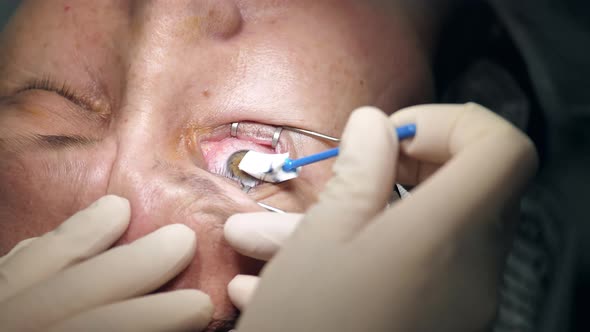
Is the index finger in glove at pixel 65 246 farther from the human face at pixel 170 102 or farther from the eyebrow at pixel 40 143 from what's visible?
the eyebrow at pixel 40 143

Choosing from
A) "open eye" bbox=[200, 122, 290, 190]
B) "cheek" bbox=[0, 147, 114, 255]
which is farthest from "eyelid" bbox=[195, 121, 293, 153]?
"cheek" bbox=[0, 147, 114, 255]

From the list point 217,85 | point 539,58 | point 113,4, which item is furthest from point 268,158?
point 539,58

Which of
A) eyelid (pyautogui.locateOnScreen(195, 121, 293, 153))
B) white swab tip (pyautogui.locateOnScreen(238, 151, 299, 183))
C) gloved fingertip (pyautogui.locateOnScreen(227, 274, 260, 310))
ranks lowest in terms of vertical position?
gloved fingertip (pyautogui.locateOnScreen(227, 274, 260, 310))

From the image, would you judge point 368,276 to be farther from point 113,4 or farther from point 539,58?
point 539,58

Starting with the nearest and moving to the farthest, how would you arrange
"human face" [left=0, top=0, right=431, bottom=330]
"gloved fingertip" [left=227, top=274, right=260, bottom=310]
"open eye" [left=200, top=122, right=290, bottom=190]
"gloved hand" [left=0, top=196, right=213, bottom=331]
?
"gloved hand" [left=0, top=196, right=213, bottom=331] → "gloved fingertip" [left=227, top=274, right=260, bottom=310] → "human face" [left=0, top=0, right=431, bottom=330] → "open eye" [left=200, top=122, right=290, bottom=190]

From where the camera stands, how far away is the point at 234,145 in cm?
120

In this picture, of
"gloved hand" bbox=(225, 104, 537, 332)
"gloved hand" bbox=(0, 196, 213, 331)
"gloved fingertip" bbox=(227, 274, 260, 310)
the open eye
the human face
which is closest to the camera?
"gloved hand" bbox=(225, 104, 537, 332)

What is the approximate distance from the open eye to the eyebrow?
0.29 metres

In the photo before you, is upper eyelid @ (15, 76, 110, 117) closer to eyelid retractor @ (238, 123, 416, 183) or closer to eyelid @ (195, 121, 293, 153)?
eyelid @ (195, 121, 293, 153)

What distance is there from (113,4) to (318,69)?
1.87ft

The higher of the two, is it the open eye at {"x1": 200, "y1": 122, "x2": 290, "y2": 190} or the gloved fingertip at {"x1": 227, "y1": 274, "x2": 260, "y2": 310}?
the open eye at {"x1": 200, "y1": 122, "x2": 290, "y2": 190}

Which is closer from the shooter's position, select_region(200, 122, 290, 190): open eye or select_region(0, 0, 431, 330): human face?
select_region(0, 0, 431, 330): human face

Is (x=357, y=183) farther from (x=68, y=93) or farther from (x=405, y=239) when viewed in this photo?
(x=68, y=93)

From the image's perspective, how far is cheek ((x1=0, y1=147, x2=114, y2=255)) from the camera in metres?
1.06
